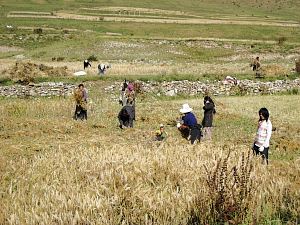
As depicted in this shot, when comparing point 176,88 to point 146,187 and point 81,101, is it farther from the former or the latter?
point 146,187

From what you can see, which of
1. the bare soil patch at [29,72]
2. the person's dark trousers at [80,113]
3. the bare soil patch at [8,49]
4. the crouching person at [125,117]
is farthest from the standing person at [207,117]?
the bare soil patch at [8,49]

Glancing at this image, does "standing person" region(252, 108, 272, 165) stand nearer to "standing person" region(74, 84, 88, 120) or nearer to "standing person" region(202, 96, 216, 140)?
"standing person" region(202, 96, 216, 140)

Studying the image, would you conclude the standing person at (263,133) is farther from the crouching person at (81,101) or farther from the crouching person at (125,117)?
the crouching person at (81,101)

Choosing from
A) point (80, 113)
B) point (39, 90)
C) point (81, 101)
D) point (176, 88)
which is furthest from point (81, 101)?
point (176, 88)

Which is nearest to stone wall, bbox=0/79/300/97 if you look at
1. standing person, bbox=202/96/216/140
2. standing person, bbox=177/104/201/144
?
standing person, bbox=202/96/216/140

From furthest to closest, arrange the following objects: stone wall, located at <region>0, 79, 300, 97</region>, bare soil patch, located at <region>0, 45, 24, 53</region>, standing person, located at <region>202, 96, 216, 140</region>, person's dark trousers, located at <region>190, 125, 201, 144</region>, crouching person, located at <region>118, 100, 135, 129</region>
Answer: bare soil patch, located at <region>0, 45, 24, 53</region> < stone wall, located at <region>0, 79, 300, 97</region> < crouching person, located at <region>118, 100, 135, 129</region> < standing person, located at <region>202, 96, 216, 140</region> < person's dark trousers, located at <region>190, 125, 201, 144</region>

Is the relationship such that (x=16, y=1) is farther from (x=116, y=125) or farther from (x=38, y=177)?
(x=38, y=177)

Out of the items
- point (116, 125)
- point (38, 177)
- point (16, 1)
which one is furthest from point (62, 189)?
point (16, 1)

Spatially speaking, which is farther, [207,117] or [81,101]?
[81,101]

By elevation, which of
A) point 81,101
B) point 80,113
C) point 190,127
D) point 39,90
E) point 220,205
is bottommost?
point 39,90

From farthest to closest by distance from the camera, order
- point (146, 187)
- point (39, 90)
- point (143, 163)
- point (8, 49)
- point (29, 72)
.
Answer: point (8, 49)
point (29, 72)
point (39, 90)
point (143, 163)
point (146, 187)

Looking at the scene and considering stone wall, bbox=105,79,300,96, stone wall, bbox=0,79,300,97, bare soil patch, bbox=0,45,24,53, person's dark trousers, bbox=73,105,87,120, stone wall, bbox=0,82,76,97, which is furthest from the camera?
bare soil patch, bbox=0,45,24,53

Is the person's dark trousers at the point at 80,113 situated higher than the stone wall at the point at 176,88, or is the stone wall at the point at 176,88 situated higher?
the person's dark trousers at the point at 80,113

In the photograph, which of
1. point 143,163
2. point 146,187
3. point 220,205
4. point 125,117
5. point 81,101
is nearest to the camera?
point 220,205
